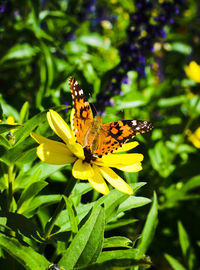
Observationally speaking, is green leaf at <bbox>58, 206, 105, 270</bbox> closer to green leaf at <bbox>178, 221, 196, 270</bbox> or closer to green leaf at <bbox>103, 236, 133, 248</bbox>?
green leaf at <bbox>103, 236, 133, 248</bbox>

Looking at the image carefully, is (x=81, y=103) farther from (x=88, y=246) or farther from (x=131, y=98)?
(x=131, y=98)

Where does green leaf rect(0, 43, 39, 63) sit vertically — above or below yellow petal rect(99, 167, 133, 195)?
above

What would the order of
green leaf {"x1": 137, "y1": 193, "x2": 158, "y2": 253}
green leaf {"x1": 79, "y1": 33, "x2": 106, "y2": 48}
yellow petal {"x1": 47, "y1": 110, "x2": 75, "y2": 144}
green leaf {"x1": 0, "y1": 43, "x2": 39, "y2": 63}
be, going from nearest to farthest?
yellow petal {"x1": 47, "y1": 110, "x2": 75, "y2": 144} → green leaf {"x1": 137, "y1": 193, "x2": 158, "y2": 253} → green leaf {"x1": 0, "y1": 43, "x2": 39, "y2": 63} → green leaf {"x1": 79, "y1": 33, "x2": 106, "y2": 48}

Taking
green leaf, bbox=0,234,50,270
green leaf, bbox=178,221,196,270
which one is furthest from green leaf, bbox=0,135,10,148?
green leaf, bbox=178,221,196,270

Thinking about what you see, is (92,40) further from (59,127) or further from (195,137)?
(59,127)

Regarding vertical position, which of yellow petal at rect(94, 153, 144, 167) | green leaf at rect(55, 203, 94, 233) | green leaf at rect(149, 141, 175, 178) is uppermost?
yellow petal at rect(94, 153, 144, 167)

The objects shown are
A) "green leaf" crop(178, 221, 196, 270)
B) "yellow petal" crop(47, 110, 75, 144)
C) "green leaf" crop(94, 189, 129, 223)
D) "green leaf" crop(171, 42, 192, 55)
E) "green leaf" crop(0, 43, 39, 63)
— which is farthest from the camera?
"green leaf" crop(171, 42, 192, 55)

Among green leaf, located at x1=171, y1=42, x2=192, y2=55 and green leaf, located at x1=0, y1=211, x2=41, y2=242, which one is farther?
green leaf, located at x1=171, y1=42, x2=192, y2=55

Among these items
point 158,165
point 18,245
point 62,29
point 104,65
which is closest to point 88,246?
point 18,245

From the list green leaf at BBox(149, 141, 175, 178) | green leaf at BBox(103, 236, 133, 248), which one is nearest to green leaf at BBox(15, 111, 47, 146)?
green leaf at BBox(103, 236, 133, 248)
